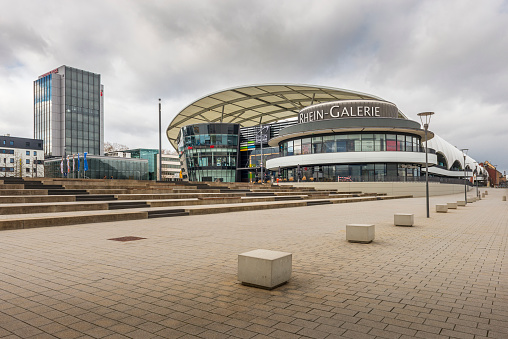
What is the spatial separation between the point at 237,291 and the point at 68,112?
141 meters

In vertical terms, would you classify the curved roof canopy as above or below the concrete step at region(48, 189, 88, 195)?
above

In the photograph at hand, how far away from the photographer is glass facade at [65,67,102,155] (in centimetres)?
12781

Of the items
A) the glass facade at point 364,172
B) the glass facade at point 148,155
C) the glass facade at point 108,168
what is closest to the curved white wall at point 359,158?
the glass facade at point 364,172

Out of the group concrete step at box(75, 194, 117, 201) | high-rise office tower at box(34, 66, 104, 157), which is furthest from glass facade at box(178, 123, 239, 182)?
high-rise office tower at box(34, 66, 104, 157)

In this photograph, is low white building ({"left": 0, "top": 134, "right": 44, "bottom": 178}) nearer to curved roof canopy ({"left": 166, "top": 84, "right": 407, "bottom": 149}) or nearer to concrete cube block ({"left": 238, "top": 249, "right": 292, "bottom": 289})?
curved roof canopy ({"left": 166, "top": 84, "right": 407, "bottom": 149})

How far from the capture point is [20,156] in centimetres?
10019

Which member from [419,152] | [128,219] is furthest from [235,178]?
[128,219]

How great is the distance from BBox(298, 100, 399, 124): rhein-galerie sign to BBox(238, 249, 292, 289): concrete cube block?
4526cm

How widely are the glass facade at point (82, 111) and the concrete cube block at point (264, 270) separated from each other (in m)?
136

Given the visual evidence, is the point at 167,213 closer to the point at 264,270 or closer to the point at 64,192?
the point at 64,192

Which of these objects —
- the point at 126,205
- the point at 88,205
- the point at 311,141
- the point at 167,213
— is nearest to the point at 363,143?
the point at 311,141

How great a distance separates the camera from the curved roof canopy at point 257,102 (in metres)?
63.9

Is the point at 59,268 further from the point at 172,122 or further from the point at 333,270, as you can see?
A: the point at 172,122

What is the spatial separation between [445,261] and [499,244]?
11.7 feet
